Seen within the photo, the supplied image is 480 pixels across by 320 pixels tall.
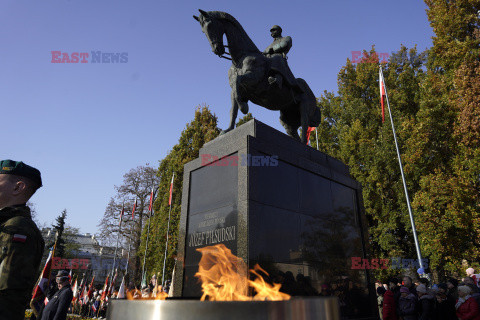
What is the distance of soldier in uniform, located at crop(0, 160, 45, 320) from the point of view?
6.76 feet

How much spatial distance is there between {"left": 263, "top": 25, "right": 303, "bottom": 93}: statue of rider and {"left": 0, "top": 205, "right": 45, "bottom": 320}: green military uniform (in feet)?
17.7

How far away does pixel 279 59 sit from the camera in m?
7.09

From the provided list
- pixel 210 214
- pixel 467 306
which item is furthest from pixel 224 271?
pixel 467 306

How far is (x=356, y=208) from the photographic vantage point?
24.7 ft

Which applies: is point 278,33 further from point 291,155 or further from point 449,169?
point 449,169

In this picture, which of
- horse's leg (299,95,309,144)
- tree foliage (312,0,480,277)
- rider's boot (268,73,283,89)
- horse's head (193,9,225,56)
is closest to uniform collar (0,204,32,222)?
horse's head (193,9,225,56)

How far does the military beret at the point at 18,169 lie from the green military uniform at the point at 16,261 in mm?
302

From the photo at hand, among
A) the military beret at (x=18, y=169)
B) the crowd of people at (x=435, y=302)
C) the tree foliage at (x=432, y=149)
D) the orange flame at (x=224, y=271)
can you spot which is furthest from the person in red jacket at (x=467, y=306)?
the tree foliage at (x=432, y=149)

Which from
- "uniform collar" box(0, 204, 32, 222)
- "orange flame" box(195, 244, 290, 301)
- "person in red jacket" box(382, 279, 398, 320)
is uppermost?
"uniform collar" box(0, 204, 32, 222)

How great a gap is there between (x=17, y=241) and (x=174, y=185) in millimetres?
25788

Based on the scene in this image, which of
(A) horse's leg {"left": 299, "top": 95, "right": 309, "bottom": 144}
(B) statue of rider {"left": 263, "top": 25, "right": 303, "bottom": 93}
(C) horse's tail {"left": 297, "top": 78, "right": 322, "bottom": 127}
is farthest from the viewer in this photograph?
(C) horse's tail {"left": 297, "top": 78, "right": 322, "bottom": 127}

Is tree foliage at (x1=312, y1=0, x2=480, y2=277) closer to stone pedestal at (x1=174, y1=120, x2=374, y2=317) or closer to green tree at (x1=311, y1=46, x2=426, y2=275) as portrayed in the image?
green tree at (x1=311, y1=46, x2=426, y2=275)

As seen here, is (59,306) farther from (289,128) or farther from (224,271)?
(289,128)

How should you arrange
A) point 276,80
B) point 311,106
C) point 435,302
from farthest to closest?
1. point 311,106
2. point 435,302
3. point 276,80
